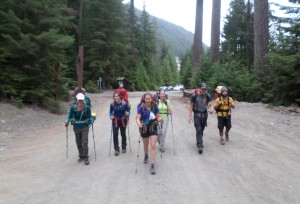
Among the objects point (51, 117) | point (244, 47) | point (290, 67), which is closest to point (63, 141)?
point (51, 117)

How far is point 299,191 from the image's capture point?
6.27 metres

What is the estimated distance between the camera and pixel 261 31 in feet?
66.6

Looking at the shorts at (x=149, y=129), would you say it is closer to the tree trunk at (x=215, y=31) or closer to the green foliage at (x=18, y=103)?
the green foliage at (x=18, y=103)

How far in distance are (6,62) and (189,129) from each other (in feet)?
31.0

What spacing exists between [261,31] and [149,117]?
580 inches

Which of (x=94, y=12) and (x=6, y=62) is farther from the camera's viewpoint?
(x=94, y=12)

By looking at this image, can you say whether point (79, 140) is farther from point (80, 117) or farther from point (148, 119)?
point (148, 119)

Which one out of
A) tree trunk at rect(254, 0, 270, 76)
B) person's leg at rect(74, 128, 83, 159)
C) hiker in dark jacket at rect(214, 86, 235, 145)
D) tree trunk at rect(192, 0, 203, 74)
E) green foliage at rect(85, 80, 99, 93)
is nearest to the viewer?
person's leg at rect(74, 128, 83, 159)

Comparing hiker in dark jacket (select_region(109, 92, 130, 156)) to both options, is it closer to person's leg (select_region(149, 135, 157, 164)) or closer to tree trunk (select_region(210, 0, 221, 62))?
person's leg (select_region(149, 135, 157, 164))

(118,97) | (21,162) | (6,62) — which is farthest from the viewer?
(6,62)

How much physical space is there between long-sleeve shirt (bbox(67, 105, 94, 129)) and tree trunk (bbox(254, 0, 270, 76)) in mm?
13644

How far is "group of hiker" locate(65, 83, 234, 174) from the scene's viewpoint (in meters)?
7.93

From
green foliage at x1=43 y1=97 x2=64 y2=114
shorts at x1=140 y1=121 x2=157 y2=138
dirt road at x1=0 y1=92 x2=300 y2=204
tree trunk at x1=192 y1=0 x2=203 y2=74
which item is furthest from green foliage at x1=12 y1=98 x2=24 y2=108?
tree trunk at x1=192 y1=0 x2=203 y2=74

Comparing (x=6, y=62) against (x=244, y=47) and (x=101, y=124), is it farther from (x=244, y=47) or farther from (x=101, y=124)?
(x=244, y=47)
